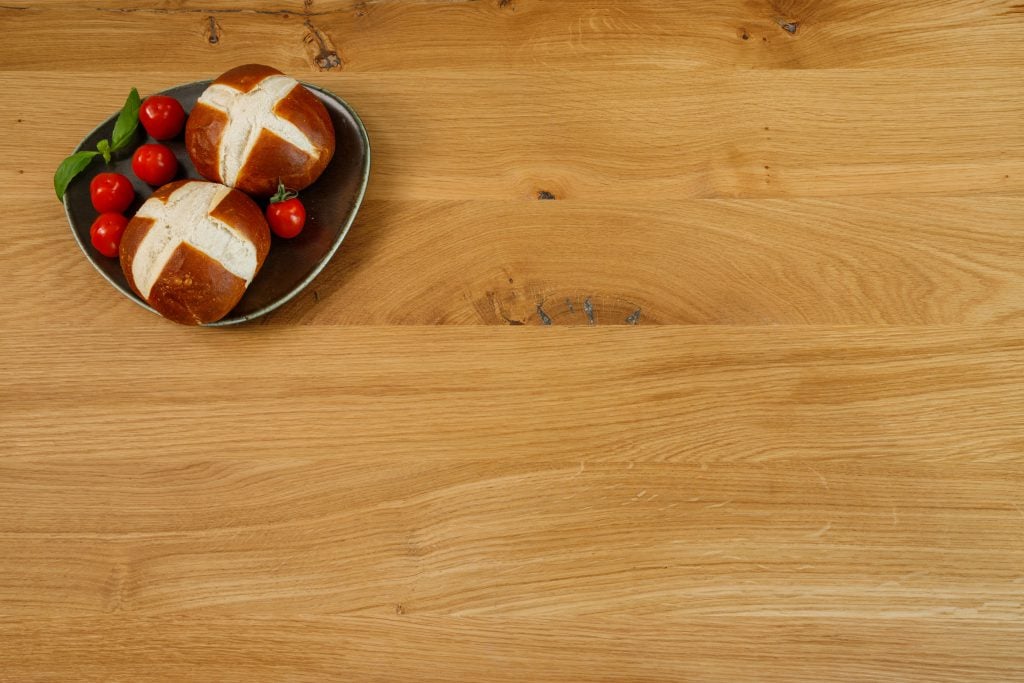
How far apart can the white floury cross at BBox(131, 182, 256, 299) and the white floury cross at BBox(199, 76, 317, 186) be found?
0.04 metres

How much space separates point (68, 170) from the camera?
79cm

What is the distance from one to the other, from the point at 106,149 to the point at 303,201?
0.73 ft

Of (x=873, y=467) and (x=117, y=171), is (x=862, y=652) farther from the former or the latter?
(x=117, y=171)

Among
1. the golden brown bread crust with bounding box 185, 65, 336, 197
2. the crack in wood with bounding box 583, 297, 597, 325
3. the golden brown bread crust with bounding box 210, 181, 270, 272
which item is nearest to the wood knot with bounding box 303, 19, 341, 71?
the golden brown bread crust with bounding box 185, 65, 336, 197

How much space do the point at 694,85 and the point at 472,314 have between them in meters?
0.40

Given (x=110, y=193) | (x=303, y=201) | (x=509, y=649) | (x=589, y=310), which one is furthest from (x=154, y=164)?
(x=509, y=649)

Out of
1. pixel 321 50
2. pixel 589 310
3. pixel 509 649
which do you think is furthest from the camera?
pixel 321 50

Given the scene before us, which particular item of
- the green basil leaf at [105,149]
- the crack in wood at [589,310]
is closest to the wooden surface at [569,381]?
the crack in wood at [589,310]

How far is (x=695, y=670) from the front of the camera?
693 millimetres

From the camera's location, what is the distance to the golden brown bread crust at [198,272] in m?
0.70

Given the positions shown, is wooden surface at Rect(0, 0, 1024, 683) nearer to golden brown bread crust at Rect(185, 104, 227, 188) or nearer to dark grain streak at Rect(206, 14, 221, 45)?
dark grain streak at Rect(206, 14, 221, 45)

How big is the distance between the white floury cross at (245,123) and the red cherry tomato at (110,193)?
11 cm

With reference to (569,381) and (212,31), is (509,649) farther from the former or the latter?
(212,31)

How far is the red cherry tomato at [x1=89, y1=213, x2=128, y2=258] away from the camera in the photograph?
2.49 feet
